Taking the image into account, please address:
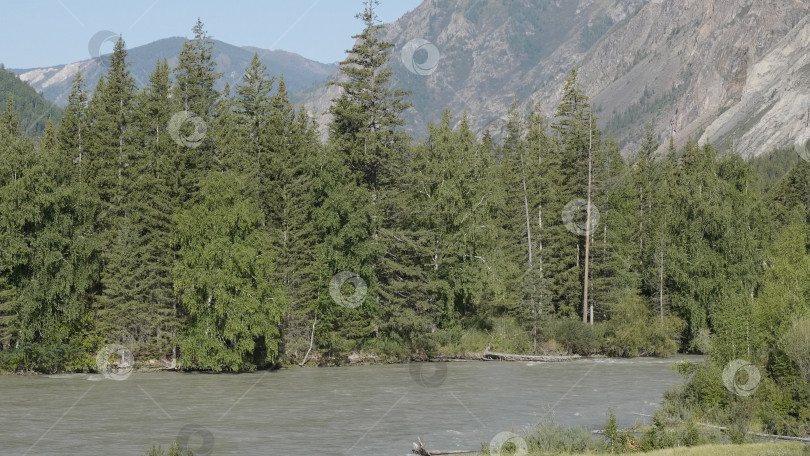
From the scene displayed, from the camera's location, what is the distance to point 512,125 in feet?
283

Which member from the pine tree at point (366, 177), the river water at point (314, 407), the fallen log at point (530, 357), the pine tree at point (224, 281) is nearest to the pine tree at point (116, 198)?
the pine tree at point (224, 281)

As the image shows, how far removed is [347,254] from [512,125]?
102 ft

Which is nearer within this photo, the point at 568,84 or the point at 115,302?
the point at 115,302

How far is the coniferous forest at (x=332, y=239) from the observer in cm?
5375

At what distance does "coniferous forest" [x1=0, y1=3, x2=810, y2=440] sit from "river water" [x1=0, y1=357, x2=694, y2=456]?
3.71 meters

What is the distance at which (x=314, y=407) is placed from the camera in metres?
41.5

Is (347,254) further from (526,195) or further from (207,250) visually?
(526,195)

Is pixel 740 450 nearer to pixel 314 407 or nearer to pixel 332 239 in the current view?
pixel 314 407

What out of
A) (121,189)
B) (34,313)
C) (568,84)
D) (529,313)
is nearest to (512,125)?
(568,84)

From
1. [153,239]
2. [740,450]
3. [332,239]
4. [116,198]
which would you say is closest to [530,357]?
[332,239]

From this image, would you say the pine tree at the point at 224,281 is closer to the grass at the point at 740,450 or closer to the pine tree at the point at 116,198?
the pine tree at the point at 116,198

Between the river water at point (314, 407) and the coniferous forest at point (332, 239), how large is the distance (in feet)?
12.2

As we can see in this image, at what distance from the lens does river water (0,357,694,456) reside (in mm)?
32250

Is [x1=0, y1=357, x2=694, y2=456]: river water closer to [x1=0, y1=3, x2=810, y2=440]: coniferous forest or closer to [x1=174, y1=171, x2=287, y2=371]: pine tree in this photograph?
[x1=174, y1=171, x2=287, y2=371]: pine tree
